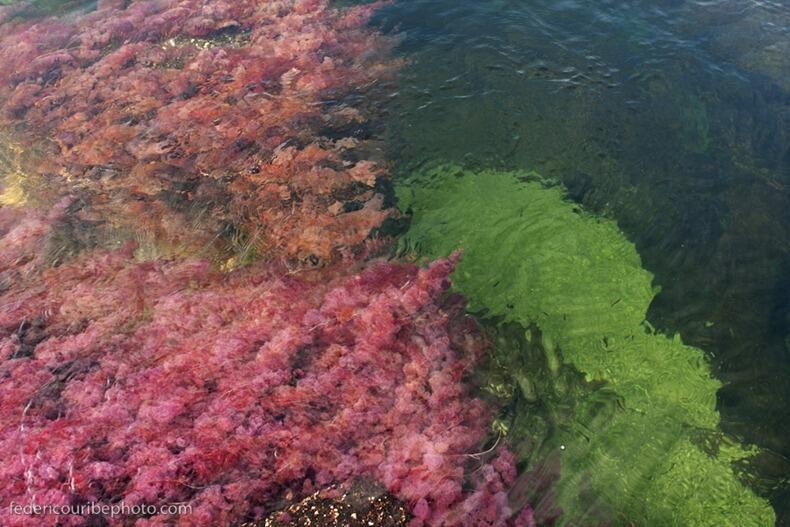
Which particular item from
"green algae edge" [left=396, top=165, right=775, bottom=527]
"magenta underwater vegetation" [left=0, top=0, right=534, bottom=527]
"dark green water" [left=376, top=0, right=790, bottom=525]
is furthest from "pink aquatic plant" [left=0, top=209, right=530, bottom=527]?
"dark green water" [left=376, top=0, right=790, bottom=525]

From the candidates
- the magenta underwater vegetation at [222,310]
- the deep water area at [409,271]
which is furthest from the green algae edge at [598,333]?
the magenta underwater vegetation at [222,310]

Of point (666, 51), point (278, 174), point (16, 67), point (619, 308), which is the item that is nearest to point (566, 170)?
point (619, 308)

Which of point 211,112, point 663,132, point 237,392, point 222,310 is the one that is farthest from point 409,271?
point 211,112

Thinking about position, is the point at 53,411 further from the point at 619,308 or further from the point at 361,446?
the point at 619,308

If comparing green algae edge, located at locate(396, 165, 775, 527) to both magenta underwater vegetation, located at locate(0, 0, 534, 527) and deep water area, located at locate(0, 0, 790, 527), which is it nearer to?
deep water area, located at locate(0, 0, 790, 527)

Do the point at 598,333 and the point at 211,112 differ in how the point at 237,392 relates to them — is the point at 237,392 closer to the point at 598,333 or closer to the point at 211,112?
the point at 598,333

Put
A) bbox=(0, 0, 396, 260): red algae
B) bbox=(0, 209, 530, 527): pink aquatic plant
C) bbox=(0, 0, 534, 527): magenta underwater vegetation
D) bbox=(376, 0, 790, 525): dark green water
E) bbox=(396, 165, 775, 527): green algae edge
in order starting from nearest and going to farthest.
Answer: bbox=(396, 165, 775, 527): green algae edge < bbox=(0, 209, 530, 527): pink aquatic plant < bbox=(0, 0, 534, 527): magenta underwater vegetation < bbox=(376, 0, 790, 525): dark green water < bbox=(0, 0, 396, 260): red algae
